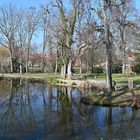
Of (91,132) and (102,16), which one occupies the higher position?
(102,16)

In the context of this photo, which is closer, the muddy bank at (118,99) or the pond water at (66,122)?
the pond water at (66,122)

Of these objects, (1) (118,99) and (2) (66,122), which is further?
(1) (118,99)

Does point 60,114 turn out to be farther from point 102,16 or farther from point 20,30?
point 20,30

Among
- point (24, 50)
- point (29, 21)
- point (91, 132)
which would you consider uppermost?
point (29, 21)

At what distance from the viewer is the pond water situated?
56.4 ft

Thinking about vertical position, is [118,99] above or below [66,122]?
above

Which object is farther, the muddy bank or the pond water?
the muddy bank

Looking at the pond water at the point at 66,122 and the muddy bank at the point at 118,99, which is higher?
the muddy bank at the point at 118,99

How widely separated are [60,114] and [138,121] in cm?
536

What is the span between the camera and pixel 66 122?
67.8 feet

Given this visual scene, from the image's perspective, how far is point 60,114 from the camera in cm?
2375

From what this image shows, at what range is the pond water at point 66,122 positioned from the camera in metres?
17.2

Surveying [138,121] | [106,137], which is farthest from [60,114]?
[106,137]

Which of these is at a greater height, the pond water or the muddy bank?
the muddy bank
